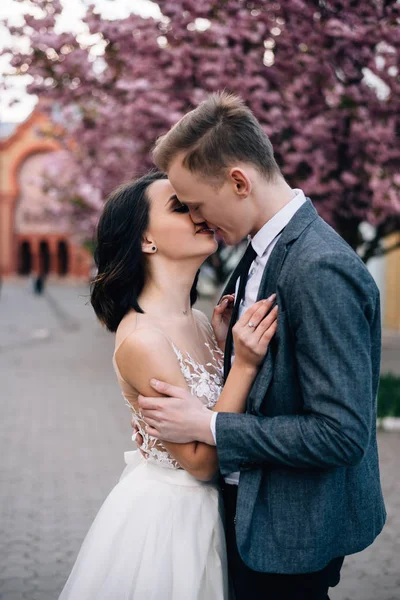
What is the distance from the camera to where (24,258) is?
76938 mm

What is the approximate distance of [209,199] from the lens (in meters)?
2.25

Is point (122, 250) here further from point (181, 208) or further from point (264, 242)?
point (264, 242)

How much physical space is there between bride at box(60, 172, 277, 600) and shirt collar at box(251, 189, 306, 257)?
0.43 metres

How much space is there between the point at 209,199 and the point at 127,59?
764 centimetres

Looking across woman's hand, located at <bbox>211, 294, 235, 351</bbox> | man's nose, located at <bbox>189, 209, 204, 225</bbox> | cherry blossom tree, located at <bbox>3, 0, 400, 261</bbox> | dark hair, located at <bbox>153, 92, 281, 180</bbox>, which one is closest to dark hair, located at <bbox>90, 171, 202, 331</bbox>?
man's nose, located at <bbox>189, 209, 204, 225</bbox>

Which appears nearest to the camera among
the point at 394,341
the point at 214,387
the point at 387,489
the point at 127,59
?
the point at 214,387

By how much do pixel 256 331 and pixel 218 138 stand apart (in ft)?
1.86

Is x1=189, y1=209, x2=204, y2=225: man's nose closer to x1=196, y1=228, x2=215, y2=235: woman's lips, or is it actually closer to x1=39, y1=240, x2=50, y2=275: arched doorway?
x1=196, y1=228, x2=215, y2=235: woman's lips

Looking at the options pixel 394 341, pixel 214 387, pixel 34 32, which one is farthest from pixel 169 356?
pixel 394 341

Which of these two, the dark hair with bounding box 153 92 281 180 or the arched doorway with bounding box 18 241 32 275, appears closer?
the dark hair with bounding box 153 92 281 180

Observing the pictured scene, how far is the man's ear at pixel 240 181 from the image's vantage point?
2170 millimetres

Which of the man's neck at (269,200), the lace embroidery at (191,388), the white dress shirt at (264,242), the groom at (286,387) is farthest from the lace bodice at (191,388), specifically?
the man's neck at (269,200)

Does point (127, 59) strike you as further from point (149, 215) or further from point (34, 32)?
point (149, 215)

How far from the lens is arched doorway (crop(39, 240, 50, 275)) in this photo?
248ft
